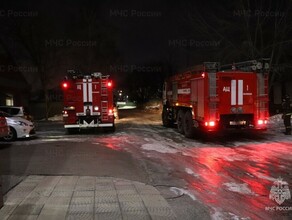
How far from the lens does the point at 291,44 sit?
90.0 ft

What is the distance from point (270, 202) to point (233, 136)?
426 inches

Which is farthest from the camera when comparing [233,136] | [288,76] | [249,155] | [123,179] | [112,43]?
[112,43]

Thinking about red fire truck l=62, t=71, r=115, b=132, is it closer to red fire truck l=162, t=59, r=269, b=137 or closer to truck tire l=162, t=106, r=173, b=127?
truck tire l=162, t=106, r=173, b=127

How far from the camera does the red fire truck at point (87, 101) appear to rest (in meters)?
19.8

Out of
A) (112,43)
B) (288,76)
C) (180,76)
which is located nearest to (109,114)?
(180,76)

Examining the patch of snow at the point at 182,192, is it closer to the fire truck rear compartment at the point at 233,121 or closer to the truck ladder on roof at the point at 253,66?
the fire truck rear compartment at the point at 233,121

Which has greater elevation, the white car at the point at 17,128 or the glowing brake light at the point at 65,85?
the glowing brake light at the point at 65,85

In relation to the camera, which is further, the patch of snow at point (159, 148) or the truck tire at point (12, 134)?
the truck tire at point (12, 134)

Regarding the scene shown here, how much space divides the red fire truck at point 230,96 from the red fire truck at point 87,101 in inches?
193

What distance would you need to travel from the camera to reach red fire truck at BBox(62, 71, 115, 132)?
19812 millimetres

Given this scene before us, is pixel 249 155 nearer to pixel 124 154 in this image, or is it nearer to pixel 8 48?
pixel 124 154

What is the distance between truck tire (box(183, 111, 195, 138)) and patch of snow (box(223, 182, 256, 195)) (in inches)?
332

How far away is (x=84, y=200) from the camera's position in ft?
23.6

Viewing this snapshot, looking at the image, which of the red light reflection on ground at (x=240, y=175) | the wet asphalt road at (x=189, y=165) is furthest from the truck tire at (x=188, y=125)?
the red light reflection on ground at (x=240, y=175)
